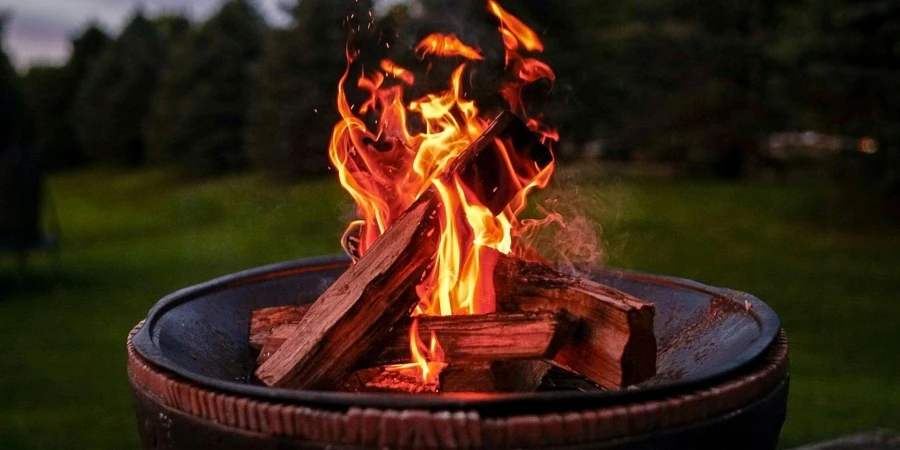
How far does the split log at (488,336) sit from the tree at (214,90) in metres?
15.1

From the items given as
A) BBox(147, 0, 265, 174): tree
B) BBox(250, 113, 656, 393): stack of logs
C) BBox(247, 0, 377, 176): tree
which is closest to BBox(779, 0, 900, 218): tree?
BBox(247, 0, 377, 176): tree

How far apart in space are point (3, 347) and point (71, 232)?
694 centimetres

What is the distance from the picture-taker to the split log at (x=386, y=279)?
1902 mm

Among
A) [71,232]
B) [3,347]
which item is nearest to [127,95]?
[71,232]

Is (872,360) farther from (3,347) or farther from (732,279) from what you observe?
(3,347)

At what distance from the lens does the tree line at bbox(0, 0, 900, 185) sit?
8.38m

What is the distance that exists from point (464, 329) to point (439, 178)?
0.41m

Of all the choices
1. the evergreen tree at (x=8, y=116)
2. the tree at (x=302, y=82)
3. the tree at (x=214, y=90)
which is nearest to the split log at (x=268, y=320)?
the evergreen tree at (x=8, y=116)

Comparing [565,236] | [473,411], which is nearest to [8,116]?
[565,236]

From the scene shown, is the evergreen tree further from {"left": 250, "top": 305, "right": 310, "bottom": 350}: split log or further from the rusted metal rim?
the rusted metal rim

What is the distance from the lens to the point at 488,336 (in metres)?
1.88

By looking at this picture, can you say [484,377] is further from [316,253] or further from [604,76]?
[604,76]

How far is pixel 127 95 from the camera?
21.7m

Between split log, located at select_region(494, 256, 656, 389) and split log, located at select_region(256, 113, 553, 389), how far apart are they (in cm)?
27
